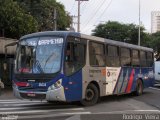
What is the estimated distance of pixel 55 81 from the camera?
14.5 metres

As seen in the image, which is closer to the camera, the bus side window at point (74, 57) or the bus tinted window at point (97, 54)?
the bus side window at point (74, 57)

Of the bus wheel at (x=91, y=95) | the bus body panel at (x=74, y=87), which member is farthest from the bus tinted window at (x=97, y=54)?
the bus body panel at (x=74, y=87)

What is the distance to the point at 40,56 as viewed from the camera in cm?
1501

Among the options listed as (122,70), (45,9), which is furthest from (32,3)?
(122,70)

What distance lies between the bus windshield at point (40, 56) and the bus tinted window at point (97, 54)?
1.84m

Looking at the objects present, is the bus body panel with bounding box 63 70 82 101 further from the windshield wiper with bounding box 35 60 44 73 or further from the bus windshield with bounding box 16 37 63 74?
the windshield wiper with bounding box 35 60 44 73

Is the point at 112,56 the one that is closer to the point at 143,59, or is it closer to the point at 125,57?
the point at 125,57

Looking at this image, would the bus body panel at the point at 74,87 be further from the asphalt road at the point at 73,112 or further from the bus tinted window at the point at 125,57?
the bus tinted window at the point at 125,57

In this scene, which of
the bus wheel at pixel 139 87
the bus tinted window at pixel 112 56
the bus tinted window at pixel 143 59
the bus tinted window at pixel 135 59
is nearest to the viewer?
the bus tinted window at pixel 112 56

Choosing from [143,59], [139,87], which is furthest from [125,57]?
[143,59]

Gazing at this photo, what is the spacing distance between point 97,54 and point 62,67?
8.79 feet

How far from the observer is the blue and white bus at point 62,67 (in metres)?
14.6

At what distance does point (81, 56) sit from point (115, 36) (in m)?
54.2

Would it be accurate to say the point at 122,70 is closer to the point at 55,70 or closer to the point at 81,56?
the point at 81,56
